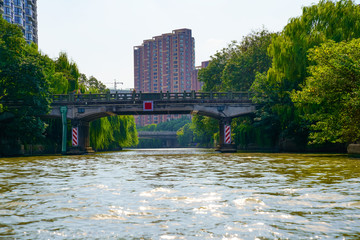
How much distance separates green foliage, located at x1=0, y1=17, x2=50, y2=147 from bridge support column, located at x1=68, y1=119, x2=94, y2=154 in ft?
15.8

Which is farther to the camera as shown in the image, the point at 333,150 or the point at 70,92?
the point at 70,92

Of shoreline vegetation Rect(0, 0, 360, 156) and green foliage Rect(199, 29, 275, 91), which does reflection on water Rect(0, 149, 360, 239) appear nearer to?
shoreline vegetation Rect(0, 0, 360, 156)

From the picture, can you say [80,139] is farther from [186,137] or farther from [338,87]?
[186,137]

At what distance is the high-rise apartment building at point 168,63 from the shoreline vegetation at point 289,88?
12908cm

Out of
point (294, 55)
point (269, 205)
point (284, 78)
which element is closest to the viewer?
point (269, 205)

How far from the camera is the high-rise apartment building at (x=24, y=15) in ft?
268

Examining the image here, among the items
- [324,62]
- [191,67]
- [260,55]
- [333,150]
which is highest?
[191,67]

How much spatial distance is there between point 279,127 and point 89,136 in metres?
Result: 19.5

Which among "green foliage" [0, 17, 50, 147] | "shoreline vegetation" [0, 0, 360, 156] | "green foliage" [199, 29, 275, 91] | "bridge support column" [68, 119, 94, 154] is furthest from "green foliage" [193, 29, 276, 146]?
"green foliage" [0, 17, 50, 147]

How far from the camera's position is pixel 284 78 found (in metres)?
35.2

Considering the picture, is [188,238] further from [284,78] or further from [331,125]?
[284,78]

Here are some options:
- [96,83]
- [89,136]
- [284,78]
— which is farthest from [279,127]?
[96,83]

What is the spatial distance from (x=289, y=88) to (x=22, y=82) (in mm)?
21017

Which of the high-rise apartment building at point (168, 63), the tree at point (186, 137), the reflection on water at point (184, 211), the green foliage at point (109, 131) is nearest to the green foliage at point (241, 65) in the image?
the green foliage at point (109, 131)
